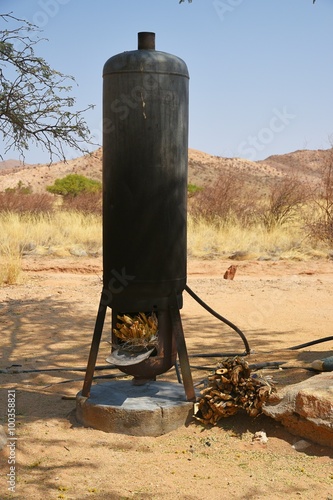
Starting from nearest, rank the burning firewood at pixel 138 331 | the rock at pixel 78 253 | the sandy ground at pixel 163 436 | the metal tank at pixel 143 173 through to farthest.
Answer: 1. the sandy ground at pixel 163 436
2. the metal tank at pixel 143 173
3. the burning firewood at pixel 138 331
4. the rock at pixel 78 253

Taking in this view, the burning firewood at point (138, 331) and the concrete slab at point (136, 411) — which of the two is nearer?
the concrete slab at point (136, 411)

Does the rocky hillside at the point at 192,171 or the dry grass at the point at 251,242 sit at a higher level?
the rocky hillside at the point at 192,171

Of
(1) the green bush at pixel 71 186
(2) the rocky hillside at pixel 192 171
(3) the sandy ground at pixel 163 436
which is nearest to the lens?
(3) the sandy ground at pixel 163 436

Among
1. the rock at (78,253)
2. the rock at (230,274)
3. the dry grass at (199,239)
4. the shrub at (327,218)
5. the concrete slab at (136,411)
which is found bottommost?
the concrete slab at (136,411)

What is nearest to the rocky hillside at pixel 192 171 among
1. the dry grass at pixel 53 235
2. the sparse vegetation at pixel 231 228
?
the sparse vegetation at pixel 231 228

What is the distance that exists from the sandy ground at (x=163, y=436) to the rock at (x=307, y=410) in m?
0.08

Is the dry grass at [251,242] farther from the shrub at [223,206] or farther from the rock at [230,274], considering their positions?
the rock at [230,274]

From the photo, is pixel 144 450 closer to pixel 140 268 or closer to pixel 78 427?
pixel 78 427

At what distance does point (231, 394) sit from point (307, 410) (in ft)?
1.76

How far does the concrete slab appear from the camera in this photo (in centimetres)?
436

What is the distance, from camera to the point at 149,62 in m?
4.30

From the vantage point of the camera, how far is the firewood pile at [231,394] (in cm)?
437

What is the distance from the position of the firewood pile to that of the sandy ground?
11cm

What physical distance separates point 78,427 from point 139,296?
963mm
